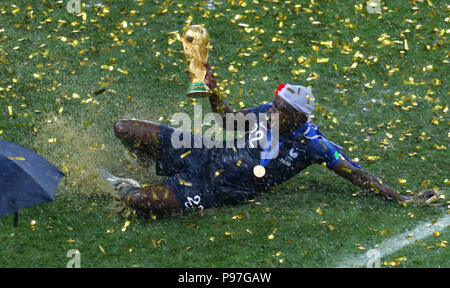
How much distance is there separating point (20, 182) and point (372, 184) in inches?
125

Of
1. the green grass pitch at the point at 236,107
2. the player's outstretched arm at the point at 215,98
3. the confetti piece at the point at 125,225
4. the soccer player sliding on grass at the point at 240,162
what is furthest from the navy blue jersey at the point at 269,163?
the confetti piece at the point at 125,225

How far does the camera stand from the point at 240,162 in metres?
7.25

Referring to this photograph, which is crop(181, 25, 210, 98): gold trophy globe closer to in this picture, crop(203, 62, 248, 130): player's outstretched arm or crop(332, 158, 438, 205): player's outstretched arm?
crop(203, 62, 248, 130): player's outstretched arm

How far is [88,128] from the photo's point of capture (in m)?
8.89

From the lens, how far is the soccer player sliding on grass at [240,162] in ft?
23.2

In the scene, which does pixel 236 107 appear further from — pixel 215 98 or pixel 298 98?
pixel 298 98

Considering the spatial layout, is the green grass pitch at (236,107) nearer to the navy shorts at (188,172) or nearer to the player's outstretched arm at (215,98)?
the navy shorts at (188,172)

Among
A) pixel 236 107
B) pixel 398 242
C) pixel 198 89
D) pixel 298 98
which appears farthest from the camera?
pixel 236 107

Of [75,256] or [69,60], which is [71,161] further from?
[69,60]

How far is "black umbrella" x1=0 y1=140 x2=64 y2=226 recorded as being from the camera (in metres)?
5.71

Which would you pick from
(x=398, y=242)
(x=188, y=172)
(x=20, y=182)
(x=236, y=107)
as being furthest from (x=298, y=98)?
(x=236, y=107)

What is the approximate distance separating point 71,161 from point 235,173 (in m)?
1.79

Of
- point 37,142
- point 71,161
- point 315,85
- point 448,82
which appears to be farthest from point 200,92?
point 448,82

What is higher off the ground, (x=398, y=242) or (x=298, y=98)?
(x=298, y=98)
